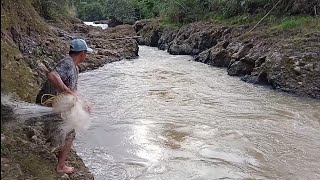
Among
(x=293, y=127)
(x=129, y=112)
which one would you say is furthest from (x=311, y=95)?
(x=129, y=112)

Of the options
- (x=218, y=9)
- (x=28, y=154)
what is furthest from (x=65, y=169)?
(x=218, y=9)

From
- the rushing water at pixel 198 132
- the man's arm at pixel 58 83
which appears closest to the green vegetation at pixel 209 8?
the rushing water at pixel 198 132

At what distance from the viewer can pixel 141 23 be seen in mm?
38438

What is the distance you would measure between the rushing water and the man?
144 cm

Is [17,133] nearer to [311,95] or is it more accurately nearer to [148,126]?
[148,126]

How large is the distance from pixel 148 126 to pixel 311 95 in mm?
6115

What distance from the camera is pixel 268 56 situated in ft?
50.3

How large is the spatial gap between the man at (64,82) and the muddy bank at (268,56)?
32.0 feet

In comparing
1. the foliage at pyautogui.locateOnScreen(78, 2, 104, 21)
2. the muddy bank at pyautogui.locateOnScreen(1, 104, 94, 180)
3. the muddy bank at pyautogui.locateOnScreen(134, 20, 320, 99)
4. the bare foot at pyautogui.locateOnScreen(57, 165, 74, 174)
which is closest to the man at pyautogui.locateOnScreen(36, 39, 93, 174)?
the bare foot at pyautogui.locateOnScreen(57, 165, 74, 174)

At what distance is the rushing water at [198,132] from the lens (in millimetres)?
6715

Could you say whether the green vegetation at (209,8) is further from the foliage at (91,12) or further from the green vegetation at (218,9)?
the foliage at (91,12)

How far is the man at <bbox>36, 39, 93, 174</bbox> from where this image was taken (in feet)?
14.6

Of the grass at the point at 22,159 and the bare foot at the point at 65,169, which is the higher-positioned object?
the grass at the point at 22,159

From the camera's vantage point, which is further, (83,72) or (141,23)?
Answer: (141,23)
